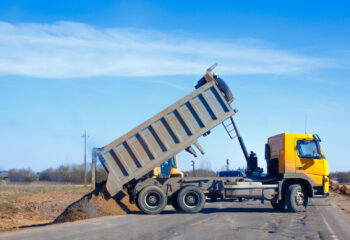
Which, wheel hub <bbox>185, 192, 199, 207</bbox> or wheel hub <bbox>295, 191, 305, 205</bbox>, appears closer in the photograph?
wheel hub <bbox>185, 192, 199, 207</bbox>

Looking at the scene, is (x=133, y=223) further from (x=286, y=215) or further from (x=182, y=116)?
(x=286, y=215)

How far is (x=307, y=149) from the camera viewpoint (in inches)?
621

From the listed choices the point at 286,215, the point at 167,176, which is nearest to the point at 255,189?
the point at 286,215

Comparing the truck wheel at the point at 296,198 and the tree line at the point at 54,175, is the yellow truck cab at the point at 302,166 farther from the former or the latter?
the tree line at the point at 54,175

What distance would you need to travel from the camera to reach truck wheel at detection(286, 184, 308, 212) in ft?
49.9

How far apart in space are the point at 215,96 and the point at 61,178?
5754 cm

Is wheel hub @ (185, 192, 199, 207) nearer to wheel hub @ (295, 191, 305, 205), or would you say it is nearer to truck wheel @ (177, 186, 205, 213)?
truck wheel @ (177, 186, 205, 213)

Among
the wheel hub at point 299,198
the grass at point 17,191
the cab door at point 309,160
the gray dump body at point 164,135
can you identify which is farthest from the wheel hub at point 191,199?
the grass at point 17,191

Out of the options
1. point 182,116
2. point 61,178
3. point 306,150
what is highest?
point 182,116

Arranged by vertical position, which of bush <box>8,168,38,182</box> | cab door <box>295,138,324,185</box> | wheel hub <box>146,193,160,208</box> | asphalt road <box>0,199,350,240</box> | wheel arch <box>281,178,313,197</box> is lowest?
bush <box>8,168,38,182</box>

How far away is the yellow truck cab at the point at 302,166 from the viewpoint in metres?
15.5

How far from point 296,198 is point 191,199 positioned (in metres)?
3.87

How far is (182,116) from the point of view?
48.1 ft

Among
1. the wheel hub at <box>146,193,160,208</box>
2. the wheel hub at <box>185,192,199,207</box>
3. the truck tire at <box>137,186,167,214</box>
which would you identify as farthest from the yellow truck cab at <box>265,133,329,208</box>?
the wheel hub at <box>146,193,160,208</box>
